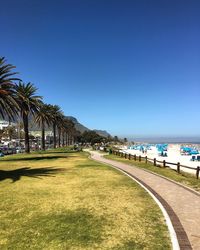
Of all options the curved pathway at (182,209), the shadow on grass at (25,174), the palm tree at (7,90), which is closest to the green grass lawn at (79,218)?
the curved pathway at (182,209)

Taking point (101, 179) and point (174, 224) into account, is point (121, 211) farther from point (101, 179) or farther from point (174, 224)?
point (101, 179)

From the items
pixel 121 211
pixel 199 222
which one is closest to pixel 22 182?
pixel 121 211

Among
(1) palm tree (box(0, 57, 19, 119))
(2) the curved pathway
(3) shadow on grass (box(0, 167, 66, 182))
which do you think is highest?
(1) palm tree (box(0, 57, 19, 119))

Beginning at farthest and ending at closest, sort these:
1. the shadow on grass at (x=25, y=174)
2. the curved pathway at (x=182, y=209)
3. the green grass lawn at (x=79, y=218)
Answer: the shadow on grass at (x=25, y=174)
the curved pathway at (x=182, y=209)
the green grass lawn at (x=79, y=218)

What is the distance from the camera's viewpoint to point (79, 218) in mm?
8672

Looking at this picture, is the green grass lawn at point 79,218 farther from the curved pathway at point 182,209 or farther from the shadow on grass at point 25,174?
the shadow on grass at point 25,174

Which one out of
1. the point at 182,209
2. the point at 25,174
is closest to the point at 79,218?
the point at 182,209

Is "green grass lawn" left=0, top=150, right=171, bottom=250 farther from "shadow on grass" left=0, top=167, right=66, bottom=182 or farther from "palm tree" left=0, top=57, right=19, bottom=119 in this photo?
"palm tree" left=0, top=57, right=19, bottom=119

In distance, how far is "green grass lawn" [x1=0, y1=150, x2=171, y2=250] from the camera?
22.3ft

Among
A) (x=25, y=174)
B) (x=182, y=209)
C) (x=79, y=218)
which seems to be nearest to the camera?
(x=79, y=218)

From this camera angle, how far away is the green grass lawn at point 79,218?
6.79 m

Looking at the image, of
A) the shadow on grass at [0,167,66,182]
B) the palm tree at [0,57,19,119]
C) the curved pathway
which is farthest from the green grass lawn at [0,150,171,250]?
the palm tree at [0,57,19,119]

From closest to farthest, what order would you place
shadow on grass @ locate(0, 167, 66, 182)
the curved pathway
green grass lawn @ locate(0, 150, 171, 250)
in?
1. green grass lawn @ locate(0, 150, 171, 250)
2. the curved pathway
3. shadow on grass @ locate(0, 167, 66, 182)

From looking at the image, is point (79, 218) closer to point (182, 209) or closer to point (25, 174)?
point (182, 209)
